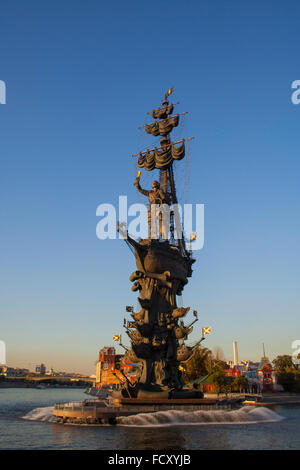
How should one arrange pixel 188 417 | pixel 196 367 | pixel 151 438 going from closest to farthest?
pixel 151 438, pixel 188 417, pixel 196 367

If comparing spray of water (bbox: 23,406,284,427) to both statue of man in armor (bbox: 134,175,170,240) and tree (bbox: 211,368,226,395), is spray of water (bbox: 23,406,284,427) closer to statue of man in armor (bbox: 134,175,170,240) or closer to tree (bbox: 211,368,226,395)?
statue of man in armor (bbox: 134,175,170,240)

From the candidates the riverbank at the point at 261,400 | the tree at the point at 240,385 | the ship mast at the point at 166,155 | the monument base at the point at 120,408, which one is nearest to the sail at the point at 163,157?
the ship mast at the point at 166,155

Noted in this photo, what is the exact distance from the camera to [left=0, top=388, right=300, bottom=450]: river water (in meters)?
21.9

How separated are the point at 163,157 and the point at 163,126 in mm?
4769

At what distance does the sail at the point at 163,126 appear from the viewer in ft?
160

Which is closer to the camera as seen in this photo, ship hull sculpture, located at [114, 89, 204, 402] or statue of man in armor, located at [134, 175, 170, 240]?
ship hull sculpture, located at [114, 89, 204, 402]

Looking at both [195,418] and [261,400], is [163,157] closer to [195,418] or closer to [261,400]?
[195,418]

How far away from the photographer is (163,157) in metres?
47.2

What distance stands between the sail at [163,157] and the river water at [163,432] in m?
28.0

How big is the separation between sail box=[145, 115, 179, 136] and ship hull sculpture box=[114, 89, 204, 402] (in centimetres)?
373

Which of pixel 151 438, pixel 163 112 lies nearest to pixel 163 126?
pixel 163 112

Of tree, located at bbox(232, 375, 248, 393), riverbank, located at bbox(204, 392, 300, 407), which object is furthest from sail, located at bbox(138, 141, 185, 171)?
tree, located at bbox(232, 375, 248, 393)
